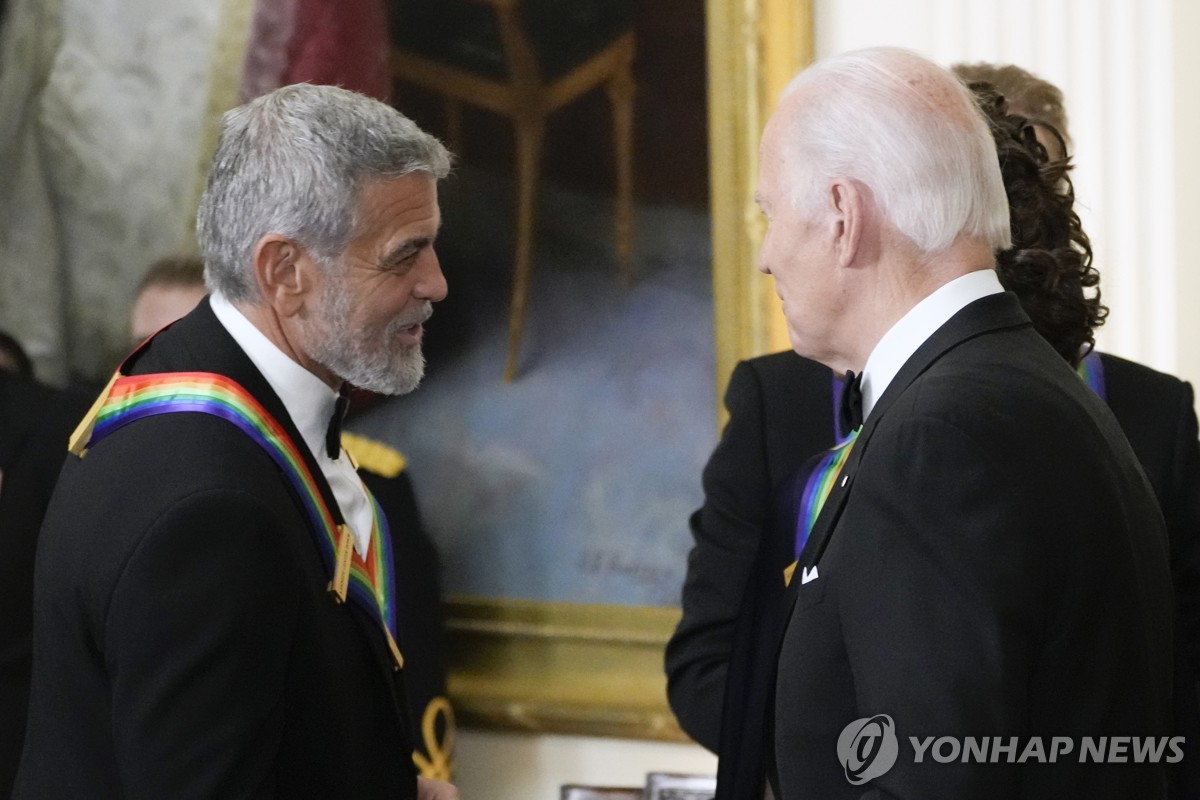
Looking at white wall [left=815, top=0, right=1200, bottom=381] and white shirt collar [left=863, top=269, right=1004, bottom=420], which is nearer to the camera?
white shirt collar [left=863, top=269, right=1004, bottom=420]

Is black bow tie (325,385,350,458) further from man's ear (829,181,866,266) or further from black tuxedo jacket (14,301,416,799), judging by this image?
man's ear (829,181,866,266)

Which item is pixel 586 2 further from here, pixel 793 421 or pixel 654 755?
pixel 654 755

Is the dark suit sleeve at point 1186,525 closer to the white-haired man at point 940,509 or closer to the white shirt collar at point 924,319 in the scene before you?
the white-haired man at point 940,509

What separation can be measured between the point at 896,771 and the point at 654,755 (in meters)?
2.09

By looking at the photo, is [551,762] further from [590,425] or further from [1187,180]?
[1187,180]

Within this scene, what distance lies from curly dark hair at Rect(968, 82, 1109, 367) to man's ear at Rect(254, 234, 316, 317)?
0.90m

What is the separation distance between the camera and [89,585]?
149 centimetres

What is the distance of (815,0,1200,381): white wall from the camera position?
9.33 feet

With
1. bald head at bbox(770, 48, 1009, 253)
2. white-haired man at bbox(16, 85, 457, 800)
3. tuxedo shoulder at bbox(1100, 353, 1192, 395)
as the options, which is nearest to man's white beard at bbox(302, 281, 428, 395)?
white-haired man at bbox(16, 85, 457, 800)

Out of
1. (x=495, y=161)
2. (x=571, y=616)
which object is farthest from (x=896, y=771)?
(x=495, y=161)

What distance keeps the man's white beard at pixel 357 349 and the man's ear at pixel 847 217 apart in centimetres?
70

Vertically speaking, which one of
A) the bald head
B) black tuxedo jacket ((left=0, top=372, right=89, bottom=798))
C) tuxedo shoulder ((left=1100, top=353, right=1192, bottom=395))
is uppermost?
the bald head

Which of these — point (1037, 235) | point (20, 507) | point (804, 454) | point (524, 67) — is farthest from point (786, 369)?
point (20, 507)

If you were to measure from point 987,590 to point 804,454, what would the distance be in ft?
2.74
